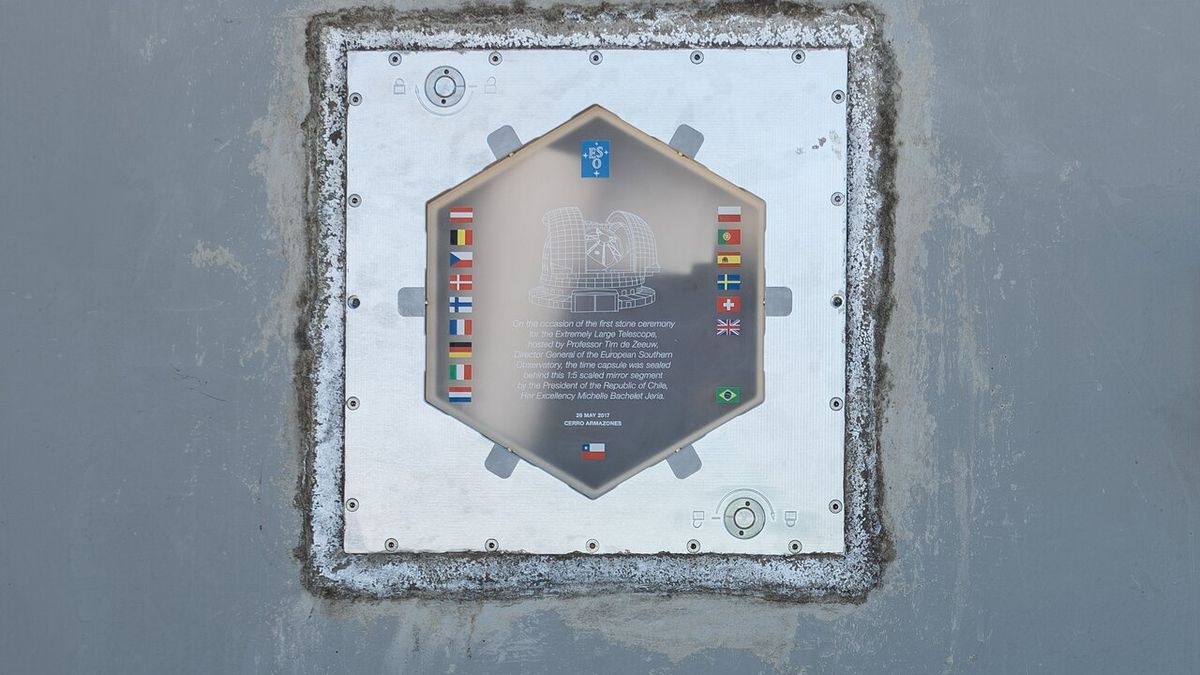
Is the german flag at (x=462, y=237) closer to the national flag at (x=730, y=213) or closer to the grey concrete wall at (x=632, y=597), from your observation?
the grey concrete wall at (x=632, y=597)

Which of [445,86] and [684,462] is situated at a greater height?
[445,86]

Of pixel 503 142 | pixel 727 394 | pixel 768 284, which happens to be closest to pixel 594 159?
pixel 503 142

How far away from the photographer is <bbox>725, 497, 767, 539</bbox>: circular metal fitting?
1.65 meters

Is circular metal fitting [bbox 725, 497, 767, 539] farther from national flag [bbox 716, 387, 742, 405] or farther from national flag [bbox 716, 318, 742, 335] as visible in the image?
national flag [bbox 716, 318, 742, 335]

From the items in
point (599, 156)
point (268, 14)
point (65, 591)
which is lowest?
point (65, 591)

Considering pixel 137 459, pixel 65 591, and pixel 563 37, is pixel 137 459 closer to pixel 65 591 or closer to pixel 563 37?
pixel 65 591

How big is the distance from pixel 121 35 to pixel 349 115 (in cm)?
49

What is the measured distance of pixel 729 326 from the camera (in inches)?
65.0

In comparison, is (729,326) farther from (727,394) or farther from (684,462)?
(684,462)

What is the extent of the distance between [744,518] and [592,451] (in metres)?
0.33

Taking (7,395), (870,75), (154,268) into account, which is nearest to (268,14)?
(154,268)

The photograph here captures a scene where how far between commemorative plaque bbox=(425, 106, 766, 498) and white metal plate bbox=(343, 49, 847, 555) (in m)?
0.04

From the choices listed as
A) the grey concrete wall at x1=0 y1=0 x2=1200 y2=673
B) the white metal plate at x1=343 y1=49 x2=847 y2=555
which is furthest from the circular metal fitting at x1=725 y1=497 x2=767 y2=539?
the grey concrete wall at x1=0 y1=0 x2=1200 y2=673

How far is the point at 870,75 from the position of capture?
1660 mm
